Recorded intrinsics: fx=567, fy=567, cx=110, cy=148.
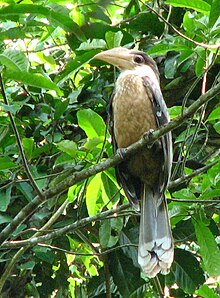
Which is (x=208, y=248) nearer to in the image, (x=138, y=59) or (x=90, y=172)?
(x=90, y=172)

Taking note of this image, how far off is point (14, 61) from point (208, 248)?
42.4 inches

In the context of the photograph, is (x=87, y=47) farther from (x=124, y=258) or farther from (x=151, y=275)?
(x=124, y=258)

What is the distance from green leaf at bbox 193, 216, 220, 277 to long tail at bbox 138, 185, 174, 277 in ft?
0.49

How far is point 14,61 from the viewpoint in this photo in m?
1.87

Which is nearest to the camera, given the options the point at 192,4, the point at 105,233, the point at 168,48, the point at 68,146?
the point at 192,4

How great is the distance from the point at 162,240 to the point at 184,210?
7.8 inches

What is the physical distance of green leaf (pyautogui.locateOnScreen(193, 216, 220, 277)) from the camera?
228 centimetres


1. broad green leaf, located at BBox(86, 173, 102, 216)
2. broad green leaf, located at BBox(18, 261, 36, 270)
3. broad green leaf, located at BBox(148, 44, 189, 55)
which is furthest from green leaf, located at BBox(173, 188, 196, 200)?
broad green leaf, located at BBox(18, 261, 36, 270)

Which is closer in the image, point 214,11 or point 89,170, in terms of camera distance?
point 214,11

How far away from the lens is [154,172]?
110 inches

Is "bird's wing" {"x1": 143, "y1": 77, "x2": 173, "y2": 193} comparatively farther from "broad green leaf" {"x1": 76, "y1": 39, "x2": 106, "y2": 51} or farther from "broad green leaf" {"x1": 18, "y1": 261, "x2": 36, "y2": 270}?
"broad green leaf" {"x1": 18, "y1": 261, "x2": 36, "y2": 270}

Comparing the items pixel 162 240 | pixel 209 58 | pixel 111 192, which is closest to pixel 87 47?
pixel 209 58

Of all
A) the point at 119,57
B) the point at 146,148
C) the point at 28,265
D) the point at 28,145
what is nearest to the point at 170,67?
the point at 119,57

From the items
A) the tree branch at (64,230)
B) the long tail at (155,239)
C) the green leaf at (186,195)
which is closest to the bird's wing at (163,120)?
the long tail at (155,239)
